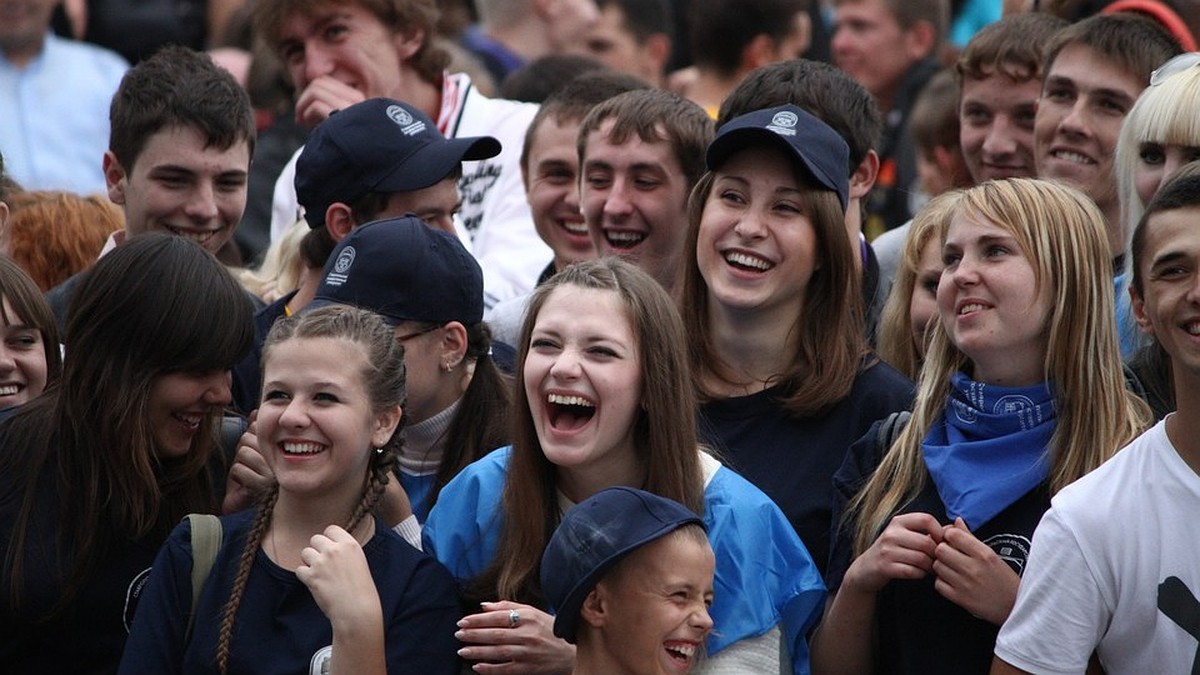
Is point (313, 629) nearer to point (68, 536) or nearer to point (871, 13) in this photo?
point (68, 536)

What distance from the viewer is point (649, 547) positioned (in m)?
4.09

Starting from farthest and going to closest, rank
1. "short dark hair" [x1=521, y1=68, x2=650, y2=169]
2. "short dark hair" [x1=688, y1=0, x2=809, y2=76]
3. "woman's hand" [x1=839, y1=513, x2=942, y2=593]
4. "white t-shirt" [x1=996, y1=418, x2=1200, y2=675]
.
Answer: "short dark hair" [x1=688, y1=0, x2=809, y2=76]
"short dark hair" [x1=521, y1=68, x2=650, y2=169]
"woman's hand" [x1=839, y1=513, x2=942, y2=593]
"white t-shirt" [x1=996, y1=418, x2=1200, y2=675]

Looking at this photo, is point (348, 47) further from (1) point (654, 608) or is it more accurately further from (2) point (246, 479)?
(1) point (654, 608)

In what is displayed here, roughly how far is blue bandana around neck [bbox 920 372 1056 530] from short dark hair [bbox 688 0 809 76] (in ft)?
11.7

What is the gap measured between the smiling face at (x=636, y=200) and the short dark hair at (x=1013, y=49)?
135 centimetres

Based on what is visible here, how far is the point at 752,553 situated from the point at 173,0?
9062 millimetres

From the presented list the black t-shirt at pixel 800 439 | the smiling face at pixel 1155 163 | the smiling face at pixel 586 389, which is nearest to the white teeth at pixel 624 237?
the black t-shirt at pixel 800 439

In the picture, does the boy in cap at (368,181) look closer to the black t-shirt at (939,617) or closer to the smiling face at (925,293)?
the smiling face at (925,293)

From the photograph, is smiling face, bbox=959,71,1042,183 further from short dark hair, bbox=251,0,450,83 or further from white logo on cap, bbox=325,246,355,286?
white logo on cap, bbox=325,246,355,286

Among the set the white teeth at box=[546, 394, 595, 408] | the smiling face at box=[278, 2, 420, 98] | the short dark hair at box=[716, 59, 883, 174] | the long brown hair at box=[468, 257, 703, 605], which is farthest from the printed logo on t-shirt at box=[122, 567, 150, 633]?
the smiling face at box=[278, 2, 420, 98]

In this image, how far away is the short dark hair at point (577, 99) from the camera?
6609 millimetres

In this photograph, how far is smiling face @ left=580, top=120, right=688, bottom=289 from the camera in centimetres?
580

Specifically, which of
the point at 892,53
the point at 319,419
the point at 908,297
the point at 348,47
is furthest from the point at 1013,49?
the point at 892,53

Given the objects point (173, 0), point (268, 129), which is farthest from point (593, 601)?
point (173, 0)
